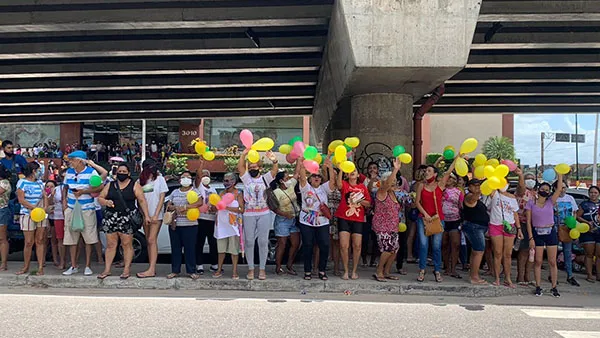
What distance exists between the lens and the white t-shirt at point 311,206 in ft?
24.3

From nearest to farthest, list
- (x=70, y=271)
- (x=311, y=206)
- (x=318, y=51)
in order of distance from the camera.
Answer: (x=311, y=206) → (x=70, y=271) → (x=318, y=51)

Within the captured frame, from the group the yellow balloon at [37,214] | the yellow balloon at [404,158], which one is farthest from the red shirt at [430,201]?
the yellow balloon at [37,214]

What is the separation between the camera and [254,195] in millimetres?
7359

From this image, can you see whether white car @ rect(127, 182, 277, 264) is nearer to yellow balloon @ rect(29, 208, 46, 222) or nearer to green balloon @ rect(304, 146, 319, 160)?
yellow balloon @ rect(29, 208, 46, 222)

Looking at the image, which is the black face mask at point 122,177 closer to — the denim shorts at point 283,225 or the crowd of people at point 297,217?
the crowd of people at point 297,217

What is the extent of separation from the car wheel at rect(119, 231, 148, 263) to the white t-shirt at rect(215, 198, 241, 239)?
207 cm

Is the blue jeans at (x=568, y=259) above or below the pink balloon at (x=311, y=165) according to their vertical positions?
below

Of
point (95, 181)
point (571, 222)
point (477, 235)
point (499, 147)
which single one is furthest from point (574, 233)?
point (499, 147)

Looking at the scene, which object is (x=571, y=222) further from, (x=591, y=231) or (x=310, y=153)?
(x=310, y=153)

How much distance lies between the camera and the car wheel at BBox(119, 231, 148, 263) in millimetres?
8758

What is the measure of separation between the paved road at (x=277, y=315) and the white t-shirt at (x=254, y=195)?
123 centimetres

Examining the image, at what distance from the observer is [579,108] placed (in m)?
18.6

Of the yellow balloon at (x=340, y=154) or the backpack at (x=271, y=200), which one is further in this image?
the backpack at (x=271, y=200)

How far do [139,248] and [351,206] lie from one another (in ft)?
13.2
